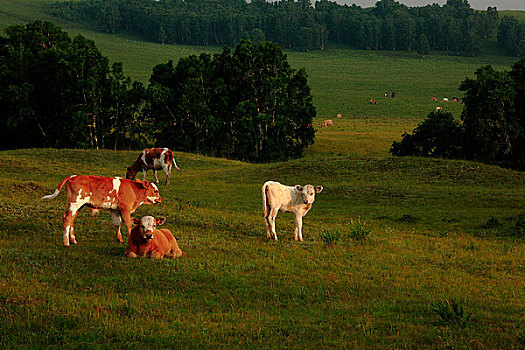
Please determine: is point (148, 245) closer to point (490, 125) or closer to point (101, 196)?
point (101, 196)

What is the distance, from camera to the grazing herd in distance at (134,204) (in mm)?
15125

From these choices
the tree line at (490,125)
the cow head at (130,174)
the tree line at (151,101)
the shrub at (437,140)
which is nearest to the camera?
the cow head at (130,174)

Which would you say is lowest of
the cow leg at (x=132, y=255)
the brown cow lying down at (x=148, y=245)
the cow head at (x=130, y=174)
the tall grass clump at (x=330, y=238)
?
the cow head at (x=130, y=174)

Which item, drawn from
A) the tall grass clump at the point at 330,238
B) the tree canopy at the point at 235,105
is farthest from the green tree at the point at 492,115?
the tall grass clump at the point at 330,238

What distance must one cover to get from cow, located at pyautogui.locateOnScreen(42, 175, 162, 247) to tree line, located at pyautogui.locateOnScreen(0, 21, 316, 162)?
4121 cm

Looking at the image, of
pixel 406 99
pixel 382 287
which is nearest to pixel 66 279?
pixel 382 287

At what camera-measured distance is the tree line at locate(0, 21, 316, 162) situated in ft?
189

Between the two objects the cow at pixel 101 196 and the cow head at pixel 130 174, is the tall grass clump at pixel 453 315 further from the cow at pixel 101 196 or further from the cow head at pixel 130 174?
the cow head at pixel 130 174

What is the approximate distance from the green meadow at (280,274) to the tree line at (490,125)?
1514 centimetres

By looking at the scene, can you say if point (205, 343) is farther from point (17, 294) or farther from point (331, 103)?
point (331, 103)

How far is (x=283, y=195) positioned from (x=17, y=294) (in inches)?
382

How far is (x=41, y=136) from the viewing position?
198 ft

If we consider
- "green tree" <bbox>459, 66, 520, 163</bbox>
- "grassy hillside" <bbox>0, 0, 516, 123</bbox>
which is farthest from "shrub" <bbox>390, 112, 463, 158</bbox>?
"grassy hillside" <bbox>0, 0, 516, 123</bbox>

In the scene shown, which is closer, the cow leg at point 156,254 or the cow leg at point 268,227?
the cow leg at point 156,254
